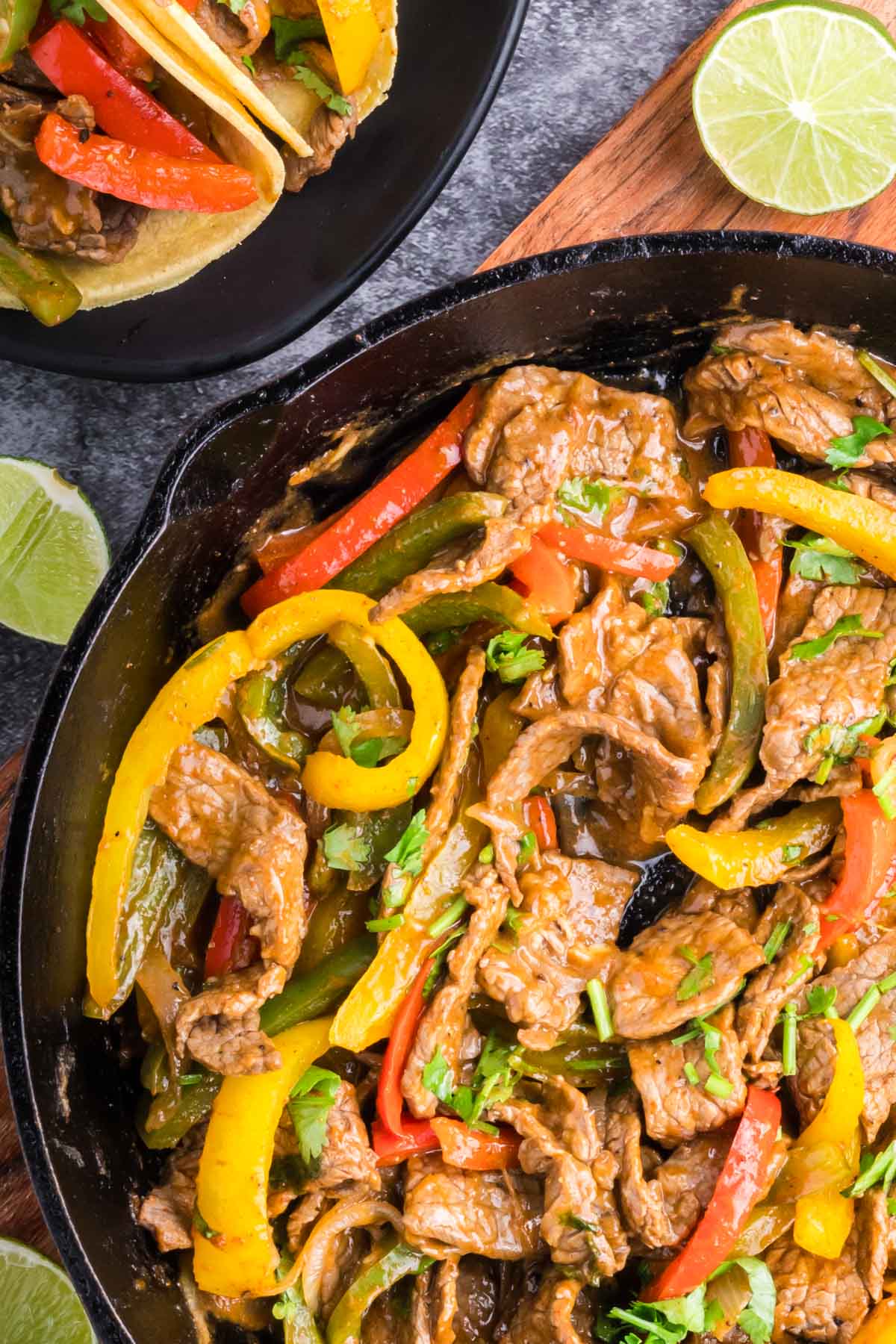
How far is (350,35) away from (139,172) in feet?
2.19

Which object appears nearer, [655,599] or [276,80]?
[655,599]

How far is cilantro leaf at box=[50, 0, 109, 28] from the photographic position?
11.5 feet

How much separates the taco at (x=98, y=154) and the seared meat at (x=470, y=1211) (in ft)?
8.09

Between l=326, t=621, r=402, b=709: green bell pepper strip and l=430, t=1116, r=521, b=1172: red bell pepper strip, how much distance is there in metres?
1.07

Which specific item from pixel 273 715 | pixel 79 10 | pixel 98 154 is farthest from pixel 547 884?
pixel 79 10

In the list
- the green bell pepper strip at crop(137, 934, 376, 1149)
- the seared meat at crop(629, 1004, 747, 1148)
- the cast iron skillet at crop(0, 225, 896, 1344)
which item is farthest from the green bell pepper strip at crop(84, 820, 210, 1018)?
the seared meat at crop(629, 1004, 747, 1148)

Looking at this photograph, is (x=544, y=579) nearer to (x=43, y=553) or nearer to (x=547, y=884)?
(x=547, y=884)

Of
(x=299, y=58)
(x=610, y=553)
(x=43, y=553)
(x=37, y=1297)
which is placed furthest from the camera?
(x=43, y=553)

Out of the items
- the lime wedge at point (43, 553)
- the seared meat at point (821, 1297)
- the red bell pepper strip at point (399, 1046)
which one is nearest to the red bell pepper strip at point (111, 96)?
the lime wedge at point (43, 553)

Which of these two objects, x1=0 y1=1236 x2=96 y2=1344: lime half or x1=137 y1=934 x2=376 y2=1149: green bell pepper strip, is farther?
x1=0 y1=1236 x2=96 y2=1344: lime half

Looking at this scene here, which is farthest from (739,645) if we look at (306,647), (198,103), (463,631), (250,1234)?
(198,103)

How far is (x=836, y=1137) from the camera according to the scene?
11.0 ft

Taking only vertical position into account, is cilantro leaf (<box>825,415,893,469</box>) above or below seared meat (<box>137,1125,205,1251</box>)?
above

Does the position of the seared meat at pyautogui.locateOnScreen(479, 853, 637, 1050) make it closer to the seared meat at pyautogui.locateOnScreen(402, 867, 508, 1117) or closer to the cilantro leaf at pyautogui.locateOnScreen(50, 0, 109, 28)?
the seared meat at pyautogui.locateOnScreen(402, 867, 508, 1117)
